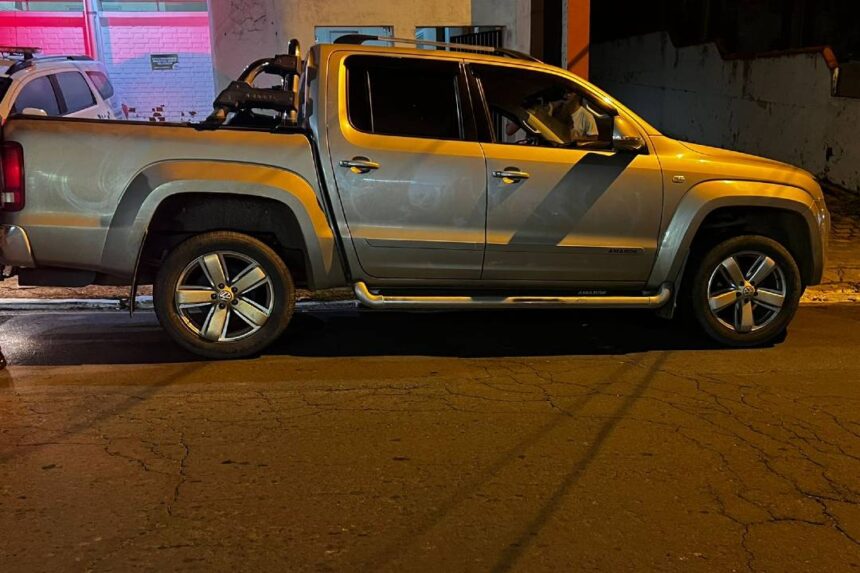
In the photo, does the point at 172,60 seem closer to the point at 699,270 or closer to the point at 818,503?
the point at 699,270

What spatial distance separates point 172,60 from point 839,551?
12065 mm

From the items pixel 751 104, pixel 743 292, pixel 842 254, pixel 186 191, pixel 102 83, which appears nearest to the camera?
pixel 186 191

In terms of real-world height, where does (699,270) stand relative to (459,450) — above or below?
above

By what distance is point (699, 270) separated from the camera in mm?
5535

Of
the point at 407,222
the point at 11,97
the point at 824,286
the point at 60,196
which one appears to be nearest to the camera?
the point at 60,196

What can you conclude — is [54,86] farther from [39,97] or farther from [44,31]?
[44,31]

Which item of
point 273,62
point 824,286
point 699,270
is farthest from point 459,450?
point 824,286

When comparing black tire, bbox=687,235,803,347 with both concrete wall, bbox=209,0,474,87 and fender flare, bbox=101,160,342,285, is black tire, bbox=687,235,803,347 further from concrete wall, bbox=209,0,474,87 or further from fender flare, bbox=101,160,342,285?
concrete wall, bbox=209,0,474,87

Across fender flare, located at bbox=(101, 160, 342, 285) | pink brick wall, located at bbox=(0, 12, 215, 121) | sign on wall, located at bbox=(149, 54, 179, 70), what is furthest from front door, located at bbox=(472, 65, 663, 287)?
sign on wall, located at bbox=(149, 54, 179, 70)

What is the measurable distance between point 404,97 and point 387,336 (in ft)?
5.93

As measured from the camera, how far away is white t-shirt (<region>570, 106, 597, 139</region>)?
556 cm

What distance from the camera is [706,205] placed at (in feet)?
17.4

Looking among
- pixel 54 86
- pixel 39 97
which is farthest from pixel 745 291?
pixel 54 86

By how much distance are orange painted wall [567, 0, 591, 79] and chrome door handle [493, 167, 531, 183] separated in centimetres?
623
